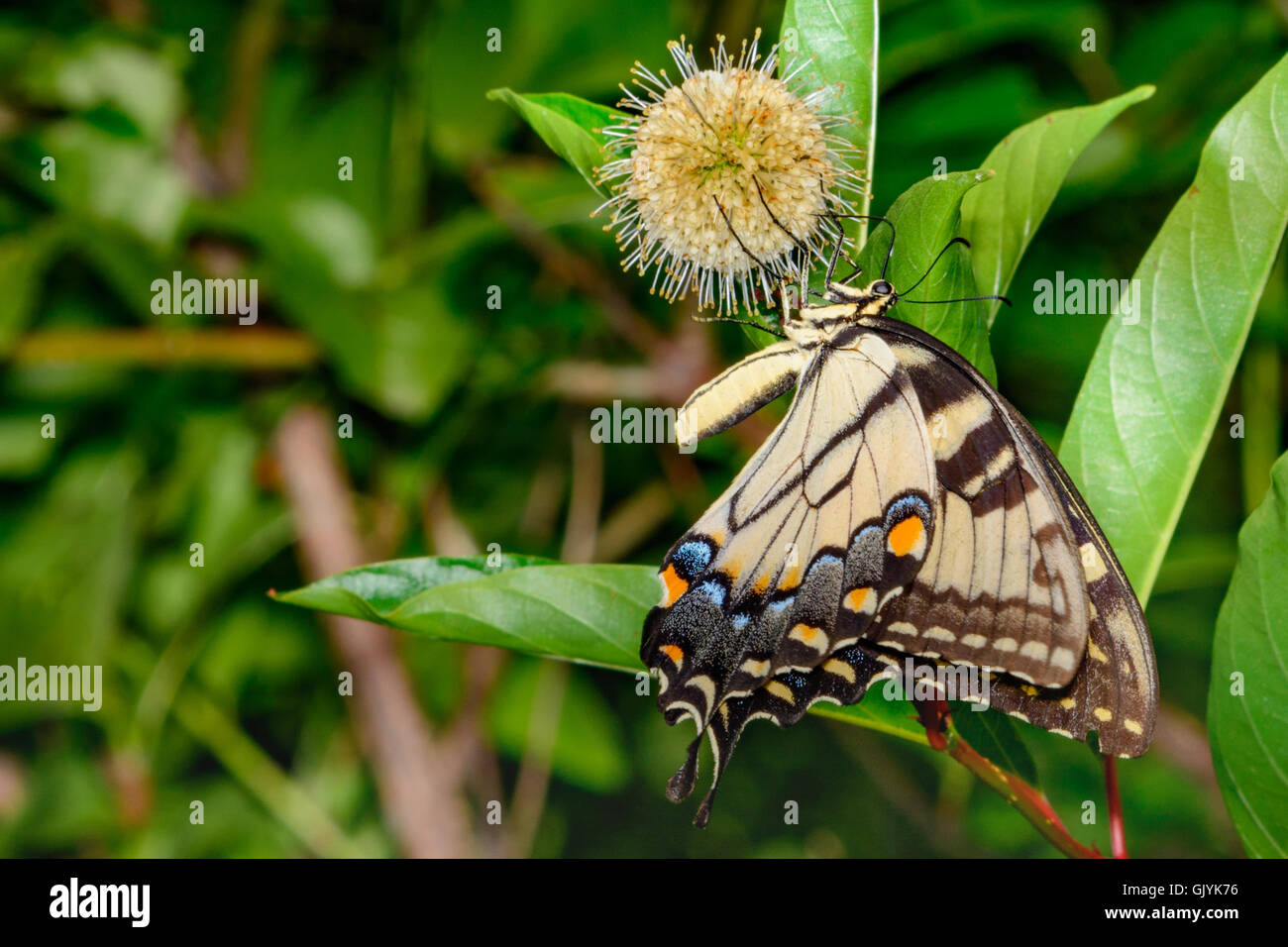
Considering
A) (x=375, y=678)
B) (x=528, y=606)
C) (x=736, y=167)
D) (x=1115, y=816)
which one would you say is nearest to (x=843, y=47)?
(x=736, y=167)

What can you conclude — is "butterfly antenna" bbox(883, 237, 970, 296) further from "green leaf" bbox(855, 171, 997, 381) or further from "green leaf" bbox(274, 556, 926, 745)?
"green leaf" bbox(274, 556, 926, 745)

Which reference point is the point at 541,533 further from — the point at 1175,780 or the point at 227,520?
the point at 1175,780

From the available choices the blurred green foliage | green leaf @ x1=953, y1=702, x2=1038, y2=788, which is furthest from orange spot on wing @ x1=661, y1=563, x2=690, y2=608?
the blurred green foliage

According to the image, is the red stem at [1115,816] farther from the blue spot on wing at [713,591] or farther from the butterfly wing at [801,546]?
the blue spot on wing at [713,591]

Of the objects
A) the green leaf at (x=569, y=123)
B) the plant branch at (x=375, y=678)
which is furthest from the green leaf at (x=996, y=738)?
the plant branch at (x=375, y=678)

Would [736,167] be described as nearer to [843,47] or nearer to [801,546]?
[843,47]

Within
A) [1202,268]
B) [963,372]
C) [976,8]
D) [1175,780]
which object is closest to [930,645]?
[963,372]
